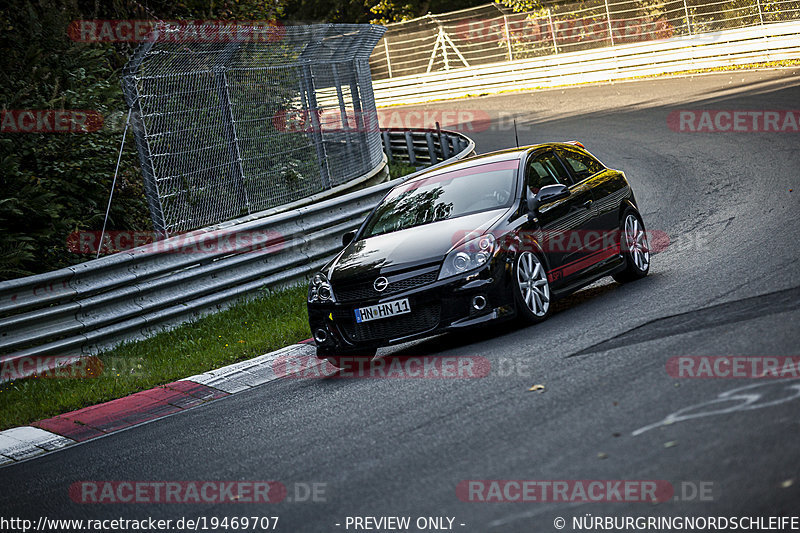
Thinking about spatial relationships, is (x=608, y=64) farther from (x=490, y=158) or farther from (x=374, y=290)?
(x=374, y=290)

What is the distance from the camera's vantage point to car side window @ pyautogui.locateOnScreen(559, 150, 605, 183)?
961 cm

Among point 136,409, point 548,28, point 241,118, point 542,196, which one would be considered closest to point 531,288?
point 542,196

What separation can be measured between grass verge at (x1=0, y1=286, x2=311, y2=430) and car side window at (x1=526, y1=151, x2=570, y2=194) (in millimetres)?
2634

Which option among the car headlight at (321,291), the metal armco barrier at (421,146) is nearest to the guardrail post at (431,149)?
the metal armco barrier at (421,146)

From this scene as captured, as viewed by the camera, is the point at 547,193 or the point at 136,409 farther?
the point at 547,193

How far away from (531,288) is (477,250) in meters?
0.62

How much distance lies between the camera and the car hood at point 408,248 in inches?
311

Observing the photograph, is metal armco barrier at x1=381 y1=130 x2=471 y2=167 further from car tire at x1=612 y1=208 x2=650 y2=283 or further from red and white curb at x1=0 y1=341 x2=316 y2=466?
red and white curb at x1=0 y1=341 x2=316 y2=466

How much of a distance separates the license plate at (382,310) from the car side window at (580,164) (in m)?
2.70

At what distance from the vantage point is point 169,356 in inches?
370

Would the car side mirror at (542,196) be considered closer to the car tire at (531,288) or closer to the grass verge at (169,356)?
the car tire at (531,288)

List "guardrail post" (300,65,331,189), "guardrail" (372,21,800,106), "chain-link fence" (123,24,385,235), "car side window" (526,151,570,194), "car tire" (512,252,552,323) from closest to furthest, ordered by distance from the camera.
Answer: "car tire" (512,252,552,323), "car side window" (526,151,570,194), "chain-link fence" (123,24,385,235), "guardrail post" (300,65,331,189), "guardrail" (372,21,800,106)

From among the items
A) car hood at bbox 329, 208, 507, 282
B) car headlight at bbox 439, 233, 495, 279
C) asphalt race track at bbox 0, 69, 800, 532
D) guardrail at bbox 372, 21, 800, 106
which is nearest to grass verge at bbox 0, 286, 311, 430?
asphalt race track at bbox 0, 69, 800, 532

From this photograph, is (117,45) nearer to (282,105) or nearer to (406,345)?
(282,105)
